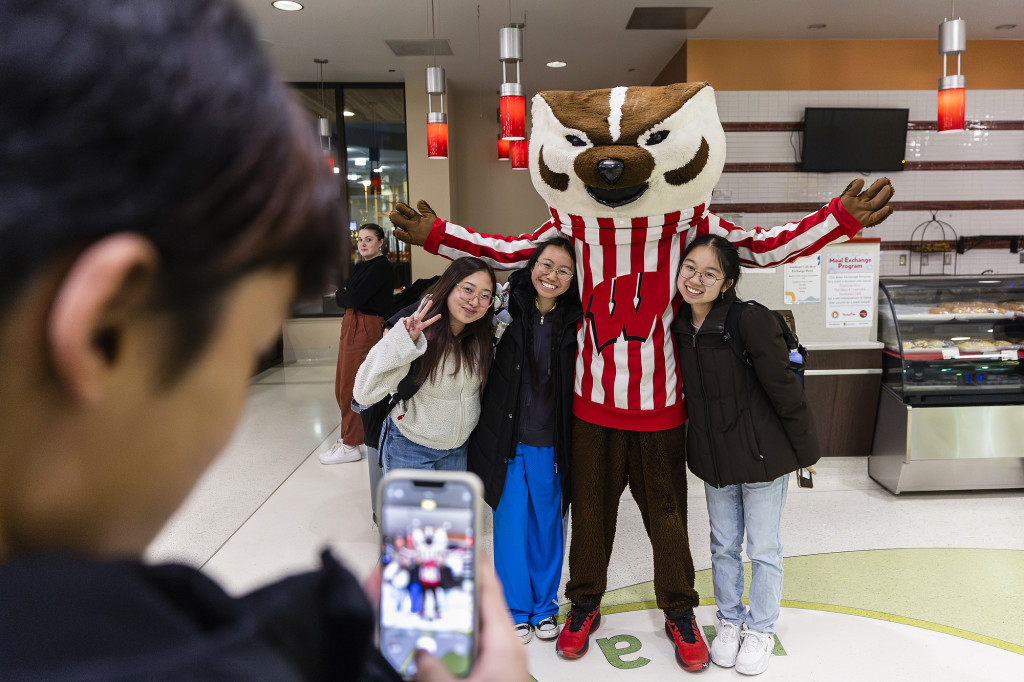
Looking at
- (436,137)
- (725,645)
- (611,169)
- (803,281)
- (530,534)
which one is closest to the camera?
(611,169)

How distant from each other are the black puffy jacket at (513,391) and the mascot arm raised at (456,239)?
16 cm

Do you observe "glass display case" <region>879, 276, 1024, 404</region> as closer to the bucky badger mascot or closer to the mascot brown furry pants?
the bucky badger mascot

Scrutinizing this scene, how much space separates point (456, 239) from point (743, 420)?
1.26 metres

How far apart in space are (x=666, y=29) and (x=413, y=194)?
3146 mm

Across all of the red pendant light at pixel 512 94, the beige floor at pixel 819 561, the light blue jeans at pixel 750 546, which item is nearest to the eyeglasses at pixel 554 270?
the light blue jeans at pixel 750 546

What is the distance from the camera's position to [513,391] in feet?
7.88

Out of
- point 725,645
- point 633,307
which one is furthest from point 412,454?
point 725,645

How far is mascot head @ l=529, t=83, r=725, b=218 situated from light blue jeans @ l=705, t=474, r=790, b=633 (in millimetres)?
1026

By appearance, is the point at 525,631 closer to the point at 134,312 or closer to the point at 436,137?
the point at 134,312

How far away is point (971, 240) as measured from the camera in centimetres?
621

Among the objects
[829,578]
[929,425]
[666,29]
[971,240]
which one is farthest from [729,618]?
[971,240]

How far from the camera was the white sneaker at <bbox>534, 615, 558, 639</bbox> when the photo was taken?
2469 mm

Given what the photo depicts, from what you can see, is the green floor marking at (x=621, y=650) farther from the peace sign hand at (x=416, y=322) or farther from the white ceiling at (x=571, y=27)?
Answer: the white ceiling at (x=571, y=27)

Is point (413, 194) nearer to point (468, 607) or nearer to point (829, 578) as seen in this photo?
point (829, 578)
